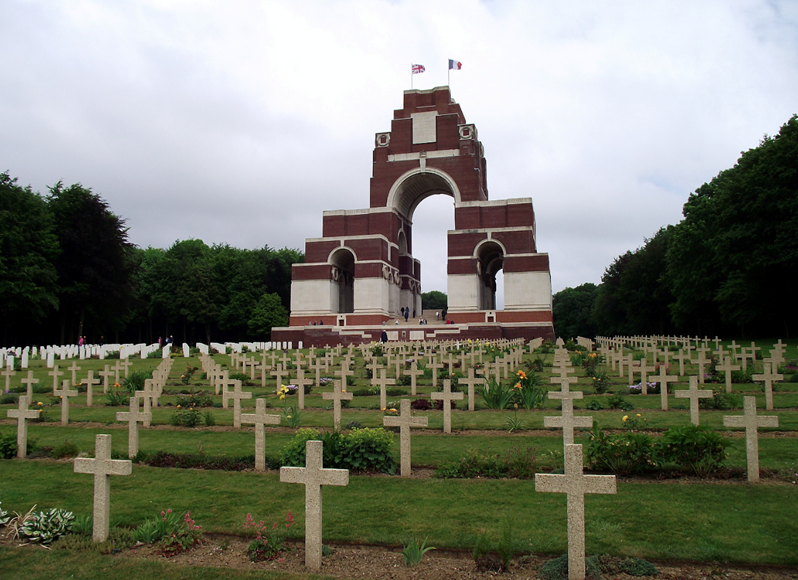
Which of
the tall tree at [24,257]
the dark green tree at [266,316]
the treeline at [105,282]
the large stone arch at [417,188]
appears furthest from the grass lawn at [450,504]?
the dark green tree at [266,316]

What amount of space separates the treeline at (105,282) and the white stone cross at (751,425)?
1336 inches

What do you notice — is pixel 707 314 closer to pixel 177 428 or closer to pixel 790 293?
pixel 790 293

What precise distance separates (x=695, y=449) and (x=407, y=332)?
31.3 metres

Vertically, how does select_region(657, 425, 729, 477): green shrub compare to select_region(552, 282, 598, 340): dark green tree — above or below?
below

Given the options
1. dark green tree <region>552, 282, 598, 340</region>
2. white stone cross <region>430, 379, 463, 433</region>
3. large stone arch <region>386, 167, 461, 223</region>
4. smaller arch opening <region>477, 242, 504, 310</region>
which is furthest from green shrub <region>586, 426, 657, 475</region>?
dark green tree <region>552, 282, 598, 340</region>

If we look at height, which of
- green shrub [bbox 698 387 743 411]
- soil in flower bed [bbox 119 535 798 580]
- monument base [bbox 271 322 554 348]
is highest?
monument base [bbox 271 322 554 348]

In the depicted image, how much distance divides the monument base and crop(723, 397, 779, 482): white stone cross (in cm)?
2900

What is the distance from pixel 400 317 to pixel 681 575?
43.0 meters

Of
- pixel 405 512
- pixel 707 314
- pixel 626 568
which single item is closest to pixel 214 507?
pixel 405 512

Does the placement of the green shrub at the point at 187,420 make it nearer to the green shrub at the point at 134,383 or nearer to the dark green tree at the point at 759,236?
the green shrub at the point at 134,383

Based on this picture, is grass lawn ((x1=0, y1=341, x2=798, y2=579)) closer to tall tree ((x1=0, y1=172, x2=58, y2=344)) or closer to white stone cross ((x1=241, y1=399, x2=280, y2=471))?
white stone cross ((x1=241, y1=399, x2=280, y2=471))

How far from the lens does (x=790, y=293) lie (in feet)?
95.1

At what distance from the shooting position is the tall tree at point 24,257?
3148 cm

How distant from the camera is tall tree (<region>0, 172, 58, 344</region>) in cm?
3148
